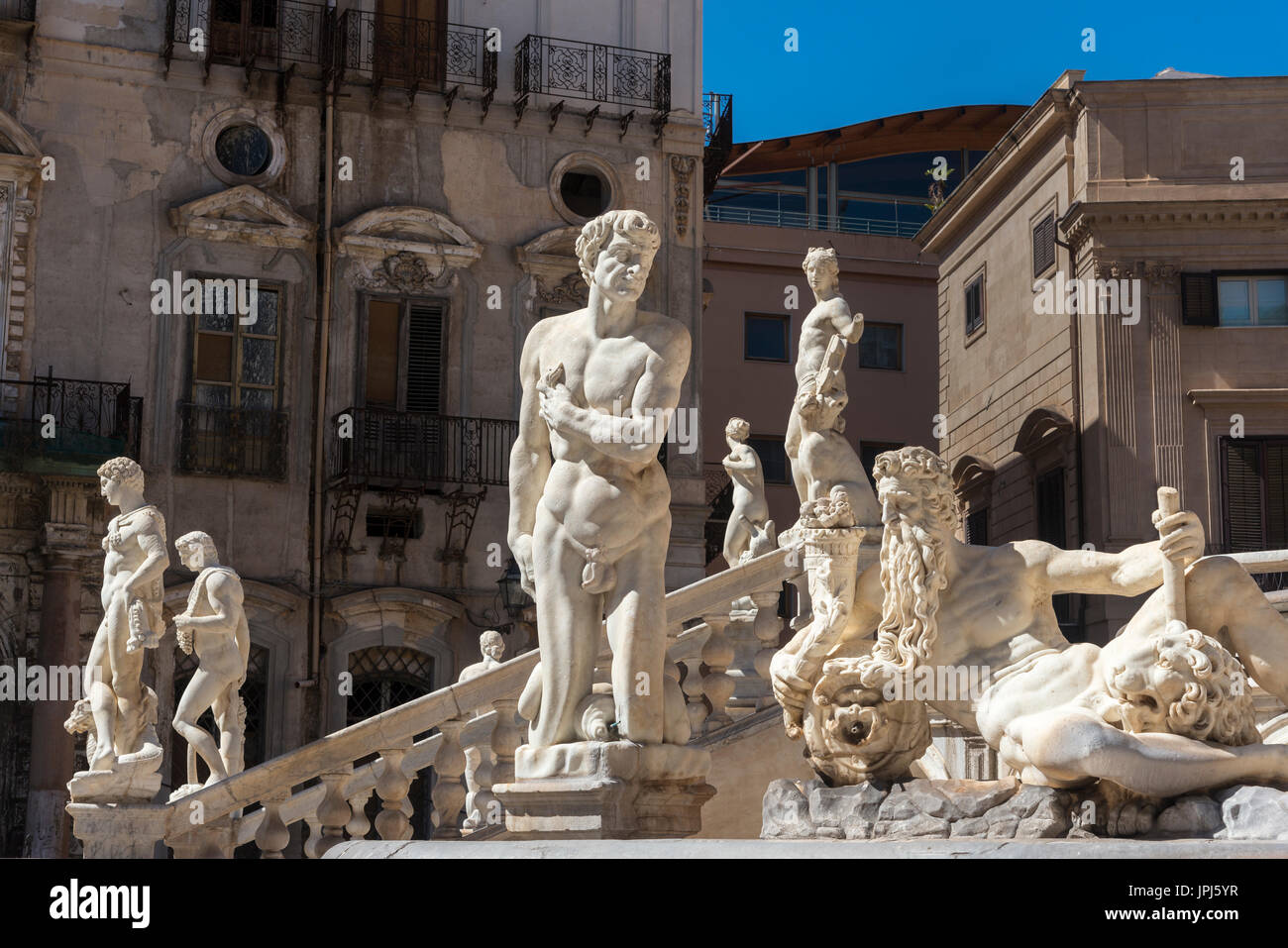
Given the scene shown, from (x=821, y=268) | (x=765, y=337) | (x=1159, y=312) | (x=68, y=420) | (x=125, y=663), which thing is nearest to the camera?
(x=125, y=663)

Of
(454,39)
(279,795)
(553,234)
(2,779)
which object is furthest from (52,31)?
(279,795)

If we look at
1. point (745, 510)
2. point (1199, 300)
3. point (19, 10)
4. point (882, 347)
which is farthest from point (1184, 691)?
point (882, 347)

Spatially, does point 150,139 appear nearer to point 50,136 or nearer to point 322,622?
point 50,136

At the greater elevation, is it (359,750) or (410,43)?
(410,43)

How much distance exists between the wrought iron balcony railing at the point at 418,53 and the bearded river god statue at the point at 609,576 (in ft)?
47.5

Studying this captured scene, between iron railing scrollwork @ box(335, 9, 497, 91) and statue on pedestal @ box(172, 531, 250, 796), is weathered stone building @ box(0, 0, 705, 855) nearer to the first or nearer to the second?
iron railing scrollwork @ box(335, 9, 497, 91)

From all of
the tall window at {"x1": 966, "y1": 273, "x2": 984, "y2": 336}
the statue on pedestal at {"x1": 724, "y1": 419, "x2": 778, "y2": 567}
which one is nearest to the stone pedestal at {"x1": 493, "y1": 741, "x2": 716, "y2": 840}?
the statue on pedestal at {"x1": 724, "y1": 419, "x2": 778, "y2": 567}

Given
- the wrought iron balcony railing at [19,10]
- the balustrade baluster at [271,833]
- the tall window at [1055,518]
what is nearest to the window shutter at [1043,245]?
the tall window at [1055,518]

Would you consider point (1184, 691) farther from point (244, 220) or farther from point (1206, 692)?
point (244, 220)

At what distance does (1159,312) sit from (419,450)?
969cm

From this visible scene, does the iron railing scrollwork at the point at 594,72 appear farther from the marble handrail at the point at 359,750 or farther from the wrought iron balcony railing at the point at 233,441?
the marble handrail at the point at 359,750

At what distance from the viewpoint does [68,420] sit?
752 inches

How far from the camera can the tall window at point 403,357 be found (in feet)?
68.2

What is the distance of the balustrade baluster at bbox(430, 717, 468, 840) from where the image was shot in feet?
29.9
